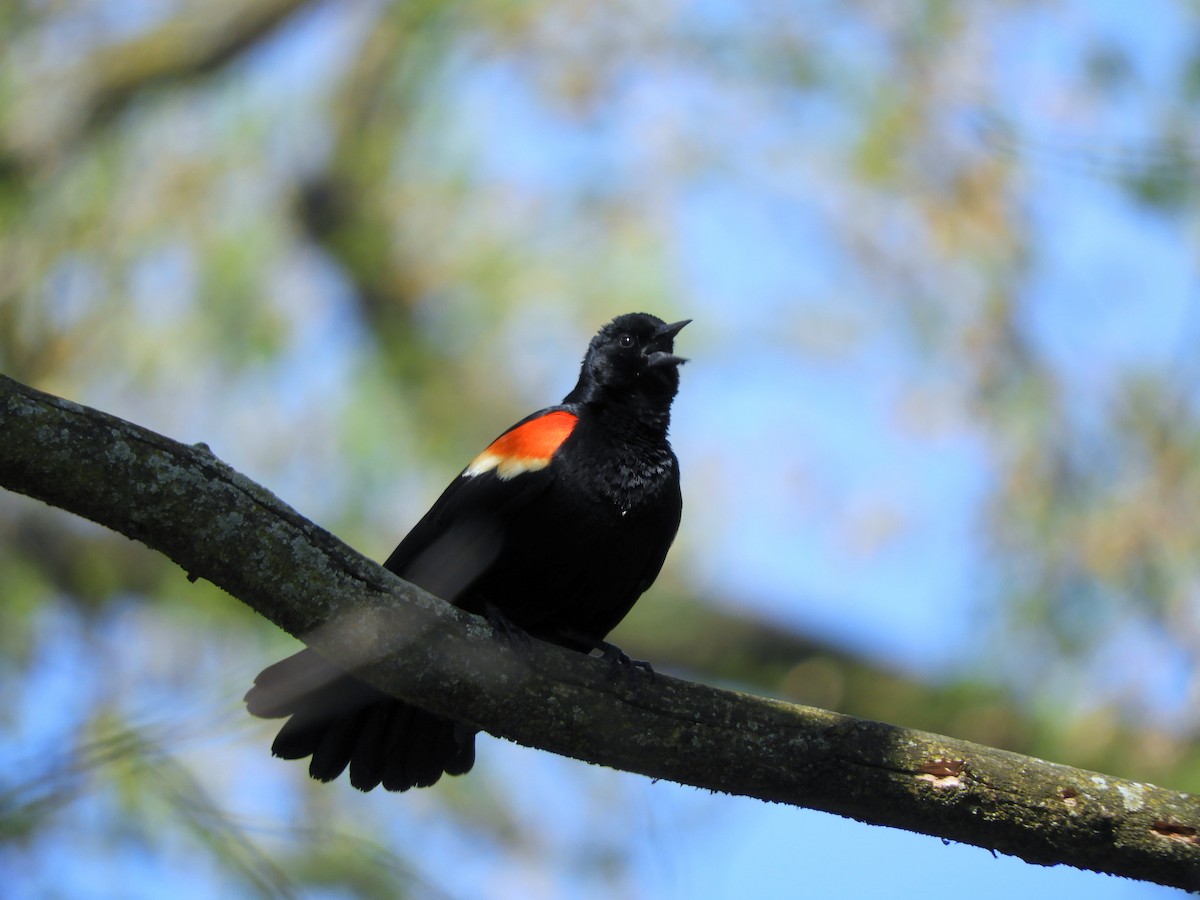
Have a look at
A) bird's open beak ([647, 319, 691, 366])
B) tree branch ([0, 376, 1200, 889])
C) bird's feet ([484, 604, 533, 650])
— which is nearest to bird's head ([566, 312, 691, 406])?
bird's open beak ([647, 319, 691, 366])

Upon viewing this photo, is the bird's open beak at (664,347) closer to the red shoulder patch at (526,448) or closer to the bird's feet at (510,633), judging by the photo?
the red shoulder patch at (526,448)

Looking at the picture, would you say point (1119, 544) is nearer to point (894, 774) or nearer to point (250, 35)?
point (894, 774)

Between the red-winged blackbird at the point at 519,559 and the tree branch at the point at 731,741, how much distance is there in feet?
1.36

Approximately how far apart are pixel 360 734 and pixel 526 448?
2.82 ft

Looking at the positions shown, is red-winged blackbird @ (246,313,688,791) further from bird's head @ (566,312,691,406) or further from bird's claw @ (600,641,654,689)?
bird's head @ (566,312,691,406)

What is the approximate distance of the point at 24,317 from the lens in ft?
17.7

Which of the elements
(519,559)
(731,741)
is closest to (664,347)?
(519,559)

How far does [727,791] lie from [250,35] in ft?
18.9

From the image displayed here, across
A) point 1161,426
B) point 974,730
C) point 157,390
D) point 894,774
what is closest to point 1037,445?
point 1161,426

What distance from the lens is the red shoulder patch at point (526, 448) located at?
3.17 meters

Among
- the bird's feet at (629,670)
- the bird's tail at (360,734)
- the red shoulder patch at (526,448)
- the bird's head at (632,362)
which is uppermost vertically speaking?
the bird's head at (632,362)

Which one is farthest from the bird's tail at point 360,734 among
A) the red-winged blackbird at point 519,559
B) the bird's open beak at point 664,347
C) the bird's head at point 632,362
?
the bird's open beak at point 664,347

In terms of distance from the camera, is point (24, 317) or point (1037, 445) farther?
point (1037, 445)

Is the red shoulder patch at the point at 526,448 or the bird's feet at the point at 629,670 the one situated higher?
the red shoulder patch at the point at 526,448
